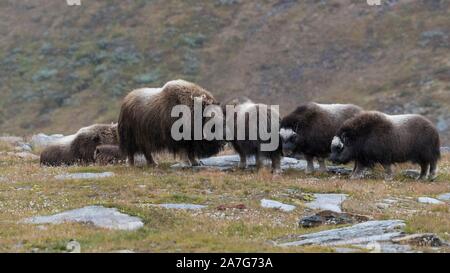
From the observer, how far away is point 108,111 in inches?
2301

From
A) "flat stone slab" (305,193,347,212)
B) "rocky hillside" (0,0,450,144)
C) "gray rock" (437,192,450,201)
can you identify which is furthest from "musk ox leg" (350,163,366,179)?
"rocky hillside" (0,0,450,144)

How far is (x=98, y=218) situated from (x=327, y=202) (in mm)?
4931

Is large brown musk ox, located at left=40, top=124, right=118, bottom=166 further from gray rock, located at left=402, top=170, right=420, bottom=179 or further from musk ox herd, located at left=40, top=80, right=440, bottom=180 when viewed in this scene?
gray rock, located at left=402, top=170, right=420, bottom=179

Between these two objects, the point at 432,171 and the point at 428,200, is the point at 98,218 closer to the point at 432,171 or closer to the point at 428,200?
the point at 428,200

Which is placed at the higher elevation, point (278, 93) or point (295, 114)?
point (295, 114)

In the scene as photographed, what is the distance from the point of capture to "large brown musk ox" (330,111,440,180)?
68.0 feet

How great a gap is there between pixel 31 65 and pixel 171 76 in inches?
501

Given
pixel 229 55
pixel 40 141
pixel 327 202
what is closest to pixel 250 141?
pixel 327 202

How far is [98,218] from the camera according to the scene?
14.3 metres

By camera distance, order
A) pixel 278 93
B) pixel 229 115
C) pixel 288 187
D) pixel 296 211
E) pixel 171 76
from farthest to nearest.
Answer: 1. pixel 171 76
2. pixel 278 93
3. pixel 229 115
4. pixel 288 187
5. pixel 296 211

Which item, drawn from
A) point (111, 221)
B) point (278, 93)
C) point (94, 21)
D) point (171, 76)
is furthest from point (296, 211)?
point (94, 21)

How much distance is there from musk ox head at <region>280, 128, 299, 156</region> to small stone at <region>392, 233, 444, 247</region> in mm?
9259

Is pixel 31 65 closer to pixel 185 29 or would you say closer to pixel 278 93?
pixel 185 29
